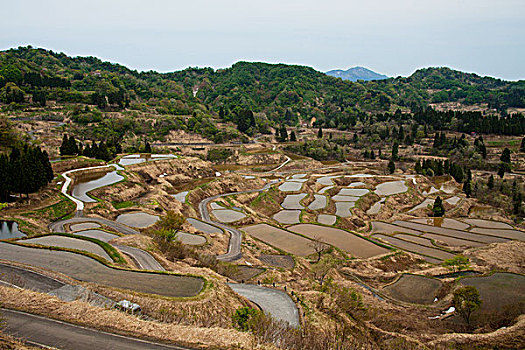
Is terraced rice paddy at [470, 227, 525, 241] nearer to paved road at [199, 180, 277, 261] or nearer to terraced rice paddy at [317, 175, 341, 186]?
terraced rice paddy at [317, 175, 341, 186]

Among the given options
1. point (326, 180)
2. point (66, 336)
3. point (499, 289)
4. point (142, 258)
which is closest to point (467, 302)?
point (499, 289)

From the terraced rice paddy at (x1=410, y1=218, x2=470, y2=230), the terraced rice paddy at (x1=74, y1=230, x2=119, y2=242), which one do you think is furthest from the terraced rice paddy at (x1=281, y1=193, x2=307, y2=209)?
the terraced rice paddy at (x1=74, y1=230, x2=119, y2=242)

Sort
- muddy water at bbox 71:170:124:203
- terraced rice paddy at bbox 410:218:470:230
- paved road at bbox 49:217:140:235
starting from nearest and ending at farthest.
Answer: paved road at bbox 49:217:140:235, muddy water at bbox 71:170:124:203, terraced rice paddy at bbox 410:218:470:230

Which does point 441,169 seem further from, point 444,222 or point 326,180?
point 444,222

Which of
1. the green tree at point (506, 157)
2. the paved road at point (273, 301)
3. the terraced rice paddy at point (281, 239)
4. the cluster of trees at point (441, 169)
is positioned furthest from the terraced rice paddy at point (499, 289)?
the green tree at point (506, 157)

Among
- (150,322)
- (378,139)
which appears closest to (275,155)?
(378,139)

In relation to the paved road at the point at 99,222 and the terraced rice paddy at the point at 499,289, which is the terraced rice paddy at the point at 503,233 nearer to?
the terraced rice paddy at the point at 499,289
